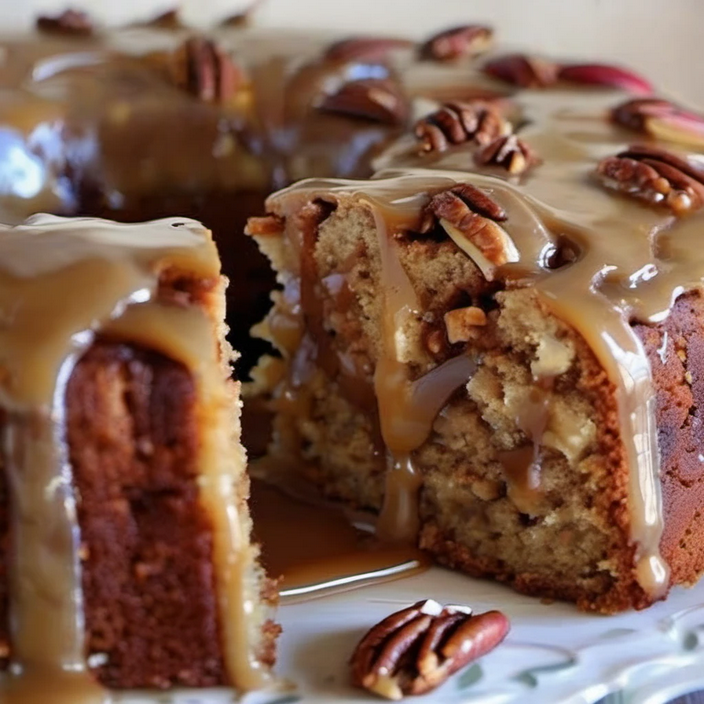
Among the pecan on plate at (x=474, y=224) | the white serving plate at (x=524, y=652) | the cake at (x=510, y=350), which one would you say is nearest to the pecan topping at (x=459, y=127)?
the cake at (x=510, y=350)

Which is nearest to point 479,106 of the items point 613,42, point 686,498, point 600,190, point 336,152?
point 336,152

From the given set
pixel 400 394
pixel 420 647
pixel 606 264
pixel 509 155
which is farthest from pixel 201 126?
pixel 420 647

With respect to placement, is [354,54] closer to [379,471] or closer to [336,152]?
[336,152]

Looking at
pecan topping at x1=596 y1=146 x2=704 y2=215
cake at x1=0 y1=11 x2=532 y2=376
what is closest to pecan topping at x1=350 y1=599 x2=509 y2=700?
pecan topping at x1=596 y1=146 x2=704 y2=215

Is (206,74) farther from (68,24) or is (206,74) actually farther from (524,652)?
(524,652)

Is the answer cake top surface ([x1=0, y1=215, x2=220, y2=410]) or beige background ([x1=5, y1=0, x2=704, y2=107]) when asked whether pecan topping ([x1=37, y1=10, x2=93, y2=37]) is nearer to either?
beige background ([x1=5, y1=0, x2=704, y2=107])
